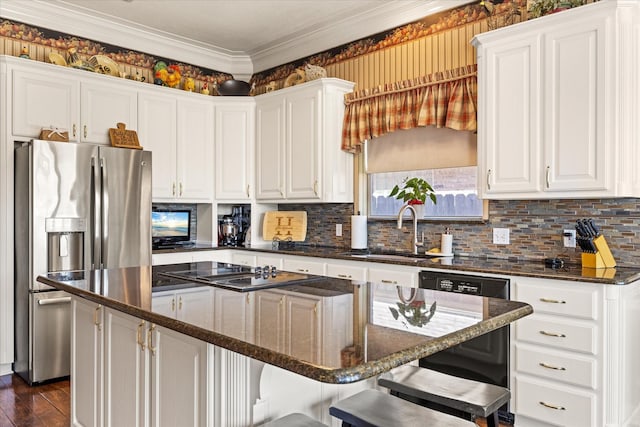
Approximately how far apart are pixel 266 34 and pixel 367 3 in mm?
1194

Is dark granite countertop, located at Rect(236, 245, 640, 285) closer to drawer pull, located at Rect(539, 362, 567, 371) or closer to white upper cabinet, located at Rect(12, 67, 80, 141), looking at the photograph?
drawer pull, located at Rect(539, 362, 567, 371)

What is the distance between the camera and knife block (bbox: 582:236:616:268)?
9.29 feet

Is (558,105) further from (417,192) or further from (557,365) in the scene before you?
(557,365)

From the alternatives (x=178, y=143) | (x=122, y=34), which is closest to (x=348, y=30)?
(x=178, y=143)

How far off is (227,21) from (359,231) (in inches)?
90.3

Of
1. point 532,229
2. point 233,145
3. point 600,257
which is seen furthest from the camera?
point 233,145

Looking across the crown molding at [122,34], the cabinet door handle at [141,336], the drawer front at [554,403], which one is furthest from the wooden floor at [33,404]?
the crown molding at [122,34]

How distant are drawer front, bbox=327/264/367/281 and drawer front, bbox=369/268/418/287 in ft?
0.27

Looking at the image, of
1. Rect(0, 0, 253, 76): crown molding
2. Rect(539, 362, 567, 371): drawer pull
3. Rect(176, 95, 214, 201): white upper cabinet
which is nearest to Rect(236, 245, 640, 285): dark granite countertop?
Rect(539, 362, 567, 371): drawer pull

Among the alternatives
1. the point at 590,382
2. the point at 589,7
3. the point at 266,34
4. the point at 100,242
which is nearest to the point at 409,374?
the point at 590,382

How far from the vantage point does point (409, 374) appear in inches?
73.1

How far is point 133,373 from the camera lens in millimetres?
1946

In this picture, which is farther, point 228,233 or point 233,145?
point 228,233

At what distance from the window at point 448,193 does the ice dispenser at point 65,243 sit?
2493 mm
